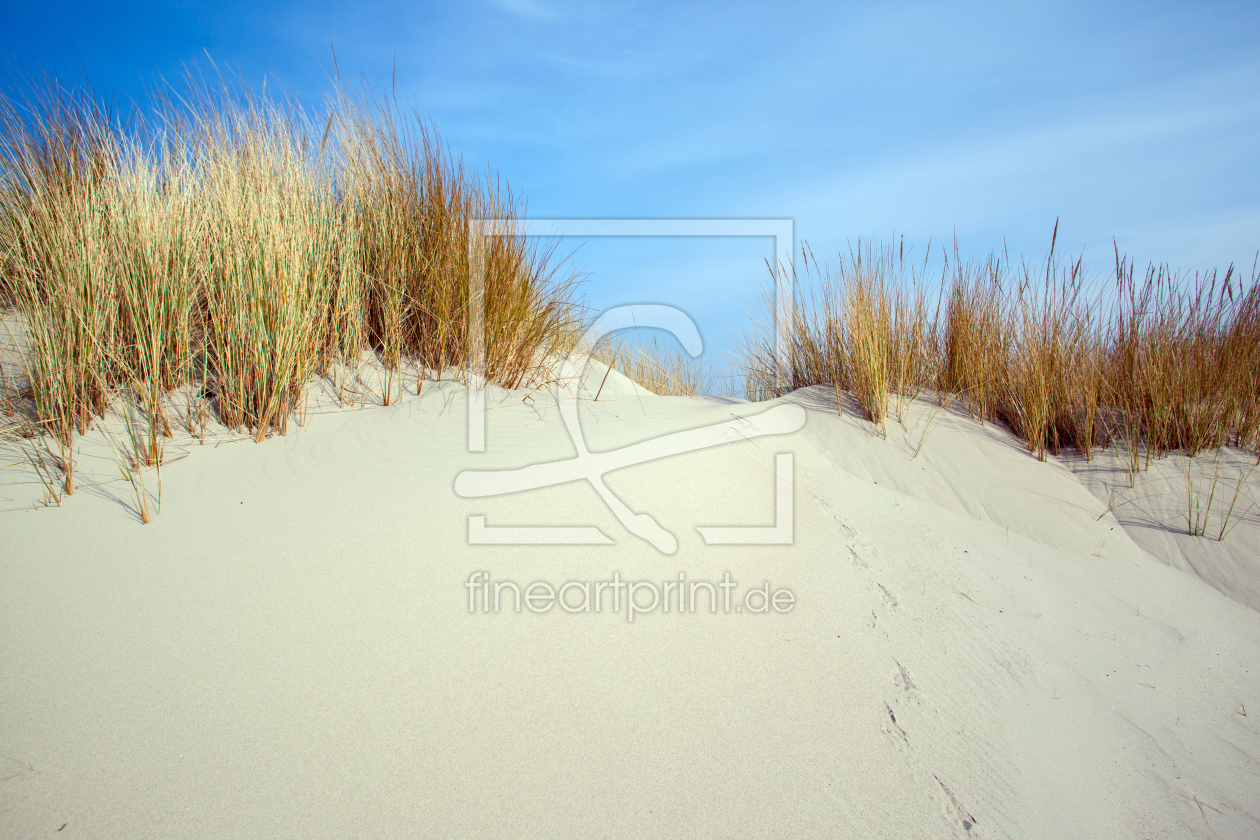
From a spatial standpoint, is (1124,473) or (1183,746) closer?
(1183,746)

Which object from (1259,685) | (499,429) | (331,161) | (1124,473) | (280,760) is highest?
(331,161)

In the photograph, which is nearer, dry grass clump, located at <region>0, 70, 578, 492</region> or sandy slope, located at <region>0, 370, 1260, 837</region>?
sandy slope, located at <region>0, 370, 1260, 837</region>

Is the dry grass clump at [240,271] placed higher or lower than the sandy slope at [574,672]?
higher

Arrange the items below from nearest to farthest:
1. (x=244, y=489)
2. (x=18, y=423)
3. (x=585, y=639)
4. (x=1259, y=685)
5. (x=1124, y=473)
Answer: (x=585, y=639) → (x=1259, y=685) → (x=244, y=489) → (x=18, y=423) → (x=1124, y=473)

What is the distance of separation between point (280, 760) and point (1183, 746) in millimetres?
2482

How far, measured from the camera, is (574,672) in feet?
5.70

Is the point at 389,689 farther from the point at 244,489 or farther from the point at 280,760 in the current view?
the point at 244,489

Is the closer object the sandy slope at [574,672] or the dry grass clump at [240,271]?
the sandy slope at [574,672]

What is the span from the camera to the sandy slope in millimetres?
1412

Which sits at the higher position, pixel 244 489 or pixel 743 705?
pixel 244 489

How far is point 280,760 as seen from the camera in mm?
1451

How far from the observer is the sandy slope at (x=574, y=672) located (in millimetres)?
1412

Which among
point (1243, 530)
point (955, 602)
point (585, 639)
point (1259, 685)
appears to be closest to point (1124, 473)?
point (1243, 530)

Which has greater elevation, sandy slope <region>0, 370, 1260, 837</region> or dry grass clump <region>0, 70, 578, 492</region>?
dry grass clump <region>0, 70, 578, 492</region>
